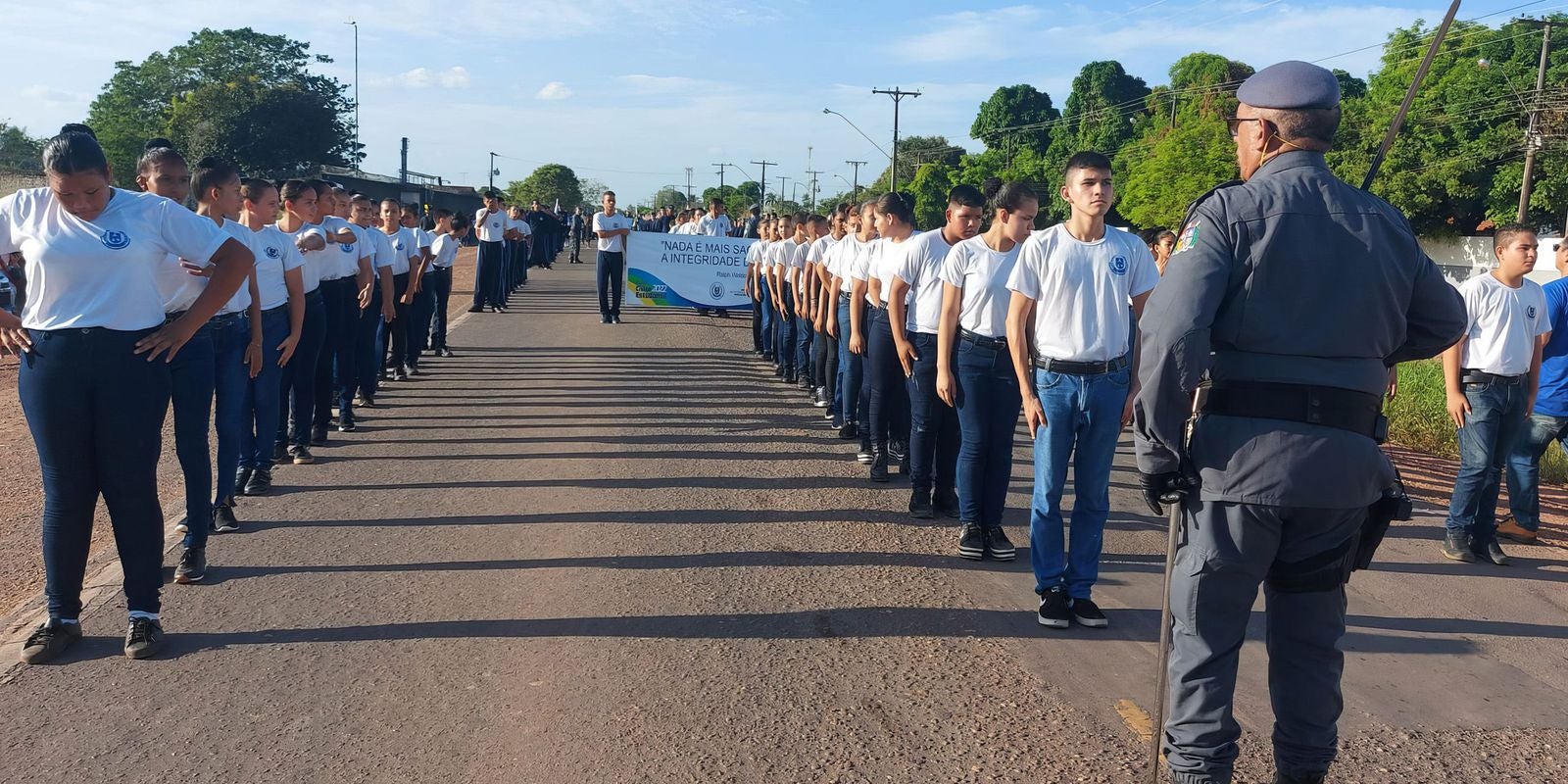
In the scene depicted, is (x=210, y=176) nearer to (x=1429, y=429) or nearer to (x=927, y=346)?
(x=927, y=346)

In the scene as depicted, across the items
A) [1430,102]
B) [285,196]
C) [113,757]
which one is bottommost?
[113,757]

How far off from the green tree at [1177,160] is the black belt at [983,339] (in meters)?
44.2

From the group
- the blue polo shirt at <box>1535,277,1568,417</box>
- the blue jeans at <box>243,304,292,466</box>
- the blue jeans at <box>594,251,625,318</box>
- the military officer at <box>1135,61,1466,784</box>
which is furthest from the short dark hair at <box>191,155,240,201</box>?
the blue jeans at <box>594,251,625,318</box>

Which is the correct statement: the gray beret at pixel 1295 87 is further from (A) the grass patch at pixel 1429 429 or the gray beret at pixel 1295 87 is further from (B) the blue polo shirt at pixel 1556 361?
(A) the grass patch at pixel 1429 429

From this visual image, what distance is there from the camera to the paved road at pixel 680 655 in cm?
385

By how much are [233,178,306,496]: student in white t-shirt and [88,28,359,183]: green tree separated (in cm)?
7450

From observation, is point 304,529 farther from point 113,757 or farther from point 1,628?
point 113,757

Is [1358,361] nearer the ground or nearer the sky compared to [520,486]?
nearer the sky

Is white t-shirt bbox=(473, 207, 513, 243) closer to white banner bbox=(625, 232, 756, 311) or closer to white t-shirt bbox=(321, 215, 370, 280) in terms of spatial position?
white banner bbox=(625, 232, 756, 311)

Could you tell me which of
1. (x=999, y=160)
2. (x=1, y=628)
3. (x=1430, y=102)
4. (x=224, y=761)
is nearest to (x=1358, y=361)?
(x=224, y=761)

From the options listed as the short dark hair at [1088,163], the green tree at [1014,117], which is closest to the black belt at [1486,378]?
the short dark hair at [1088,163]

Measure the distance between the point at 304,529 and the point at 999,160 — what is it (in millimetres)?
94094

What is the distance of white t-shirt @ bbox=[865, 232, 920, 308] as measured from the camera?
7378 mm

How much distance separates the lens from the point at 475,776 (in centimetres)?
368
